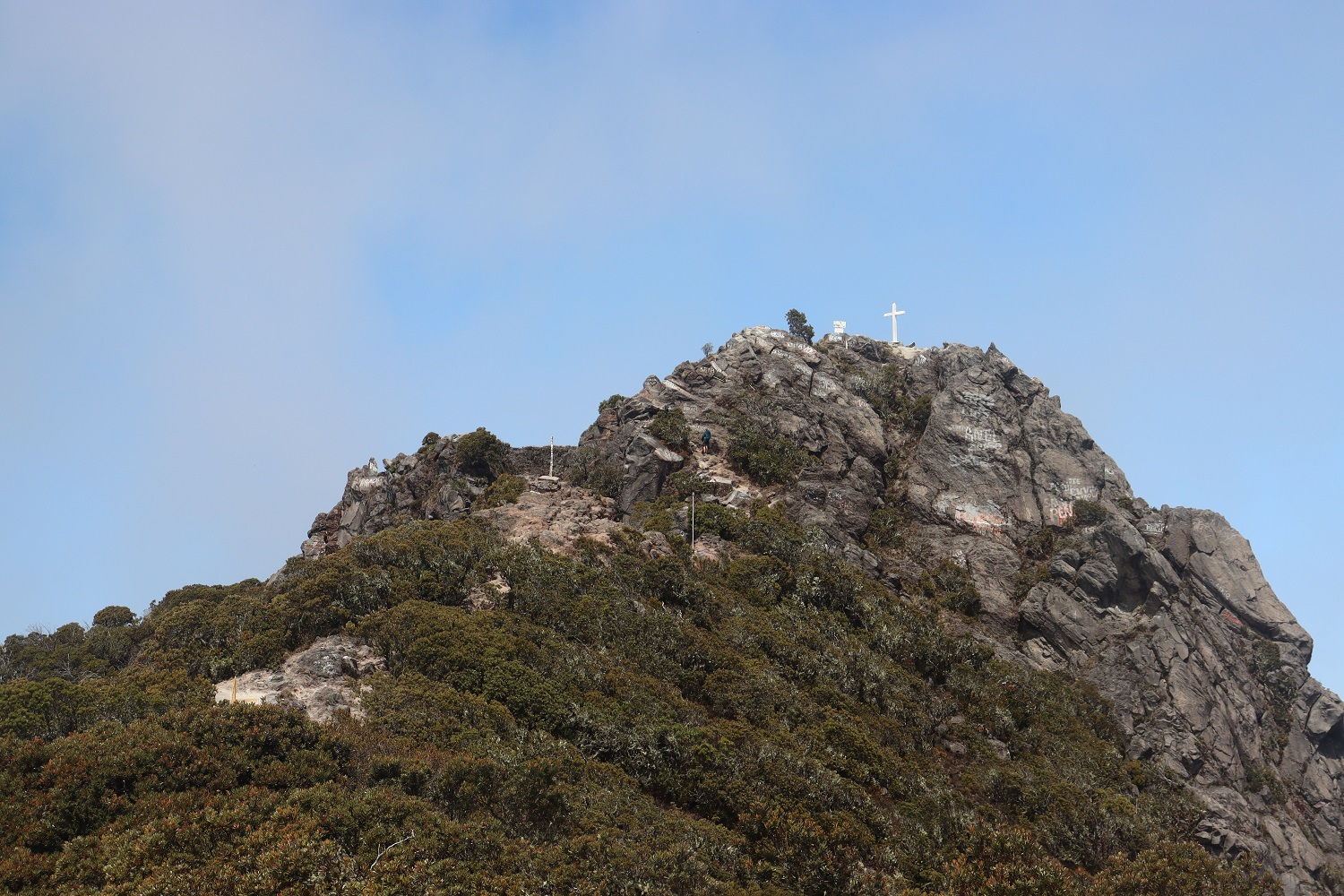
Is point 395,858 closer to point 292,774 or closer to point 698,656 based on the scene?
point 292,774

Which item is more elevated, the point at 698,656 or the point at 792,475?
the point at 792,475

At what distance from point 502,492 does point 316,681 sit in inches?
1176

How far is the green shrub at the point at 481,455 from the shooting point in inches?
2906

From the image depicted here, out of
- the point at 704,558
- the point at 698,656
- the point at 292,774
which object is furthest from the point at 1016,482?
the point at 292,774

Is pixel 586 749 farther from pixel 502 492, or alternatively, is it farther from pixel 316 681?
pixel 502 492

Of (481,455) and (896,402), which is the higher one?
(896,402)

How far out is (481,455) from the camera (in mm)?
74000

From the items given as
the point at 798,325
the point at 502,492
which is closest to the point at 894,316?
the point at 798,325

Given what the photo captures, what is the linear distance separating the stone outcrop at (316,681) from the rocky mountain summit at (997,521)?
17956mm

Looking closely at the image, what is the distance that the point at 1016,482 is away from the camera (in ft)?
247

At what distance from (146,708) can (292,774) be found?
10.2 meters

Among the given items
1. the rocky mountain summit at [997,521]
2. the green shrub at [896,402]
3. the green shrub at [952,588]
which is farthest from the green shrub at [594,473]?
the green shrub at [896,402]

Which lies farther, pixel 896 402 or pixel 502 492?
pixel 896 402

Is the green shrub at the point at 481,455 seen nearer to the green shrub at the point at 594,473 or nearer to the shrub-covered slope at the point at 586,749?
the green shrub at the point at 594,473
